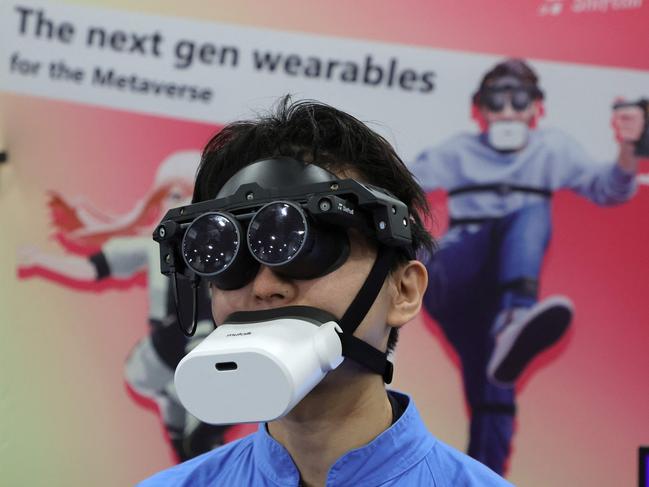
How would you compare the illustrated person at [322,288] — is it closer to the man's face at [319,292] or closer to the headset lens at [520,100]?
the man's face at [319,292]

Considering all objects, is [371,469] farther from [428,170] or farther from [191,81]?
[191,81]

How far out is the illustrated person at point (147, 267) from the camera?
2.18 metres

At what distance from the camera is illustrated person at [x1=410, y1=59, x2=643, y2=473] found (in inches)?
79.7

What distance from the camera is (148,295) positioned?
2.21 m

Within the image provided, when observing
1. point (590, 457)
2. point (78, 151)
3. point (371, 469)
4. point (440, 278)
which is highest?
point (78, 151)

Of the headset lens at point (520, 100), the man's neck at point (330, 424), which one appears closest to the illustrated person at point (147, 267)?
the headset lens at point (520, 100)

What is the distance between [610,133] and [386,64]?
63 cm

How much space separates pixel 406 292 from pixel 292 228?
0.92 feet

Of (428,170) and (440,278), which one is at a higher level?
(428,170)

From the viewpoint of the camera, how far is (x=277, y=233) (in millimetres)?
1062

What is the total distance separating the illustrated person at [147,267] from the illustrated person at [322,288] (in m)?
0.86

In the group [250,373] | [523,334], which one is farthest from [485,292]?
[250,373]

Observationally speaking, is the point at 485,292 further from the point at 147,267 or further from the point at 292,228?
the point at 292,228

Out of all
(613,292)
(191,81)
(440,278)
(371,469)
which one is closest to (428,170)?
(440,278)
